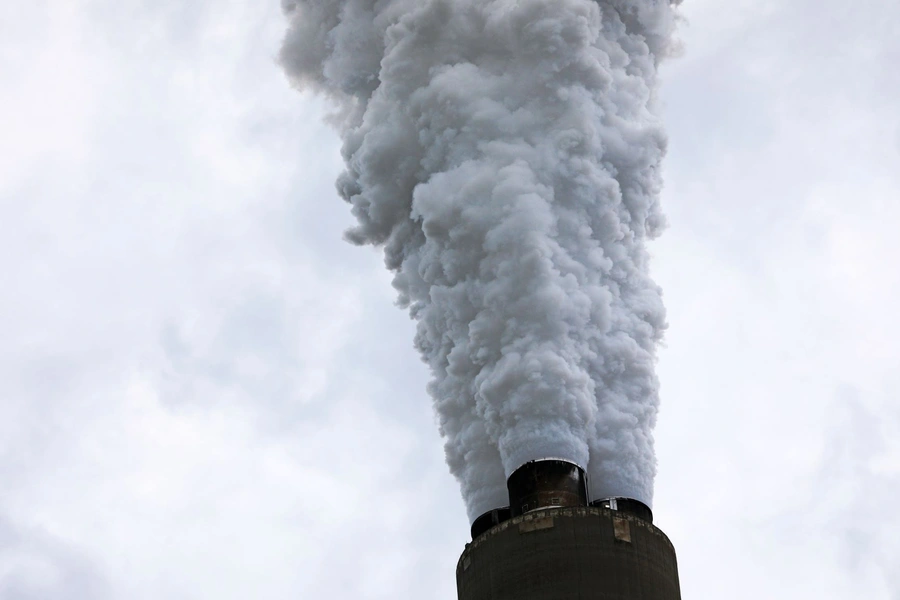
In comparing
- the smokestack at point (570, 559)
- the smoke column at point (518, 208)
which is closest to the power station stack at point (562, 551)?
the smokestack at point (570, 559)

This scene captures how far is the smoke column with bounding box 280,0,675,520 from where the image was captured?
171 ft

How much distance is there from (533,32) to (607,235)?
718 centimetres

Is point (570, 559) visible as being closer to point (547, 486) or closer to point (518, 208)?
point (547, 486)

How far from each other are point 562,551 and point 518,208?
1086 centimetres

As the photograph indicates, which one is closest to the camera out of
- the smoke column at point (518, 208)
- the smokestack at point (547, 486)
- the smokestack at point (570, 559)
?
the smokestack at point (570, 559)

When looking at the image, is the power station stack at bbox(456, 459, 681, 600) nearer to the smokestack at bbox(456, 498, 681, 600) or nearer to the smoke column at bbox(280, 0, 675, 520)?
the smokestack at bbox(456, 498, 681, 600)

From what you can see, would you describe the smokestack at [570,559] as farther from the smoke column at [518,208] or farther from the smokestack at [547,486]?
the smoke column at [518,208]

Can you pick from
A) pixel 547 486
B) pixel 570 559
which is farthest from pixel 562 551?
pixel 547 486

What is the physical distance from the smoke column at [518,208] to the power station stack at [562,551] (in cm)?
111

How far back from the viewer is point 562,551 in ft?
159

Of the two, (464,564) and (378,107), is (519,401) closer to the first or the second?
(464,564)

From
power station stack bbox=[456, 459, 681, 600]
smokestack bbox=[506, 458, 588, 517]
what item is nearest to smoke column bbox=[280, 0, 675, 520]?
smokestack bbox=[506, 458, 588, 517]

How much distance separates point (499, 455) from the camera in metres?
53.0

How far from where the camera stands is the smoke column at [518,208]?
5200cm
